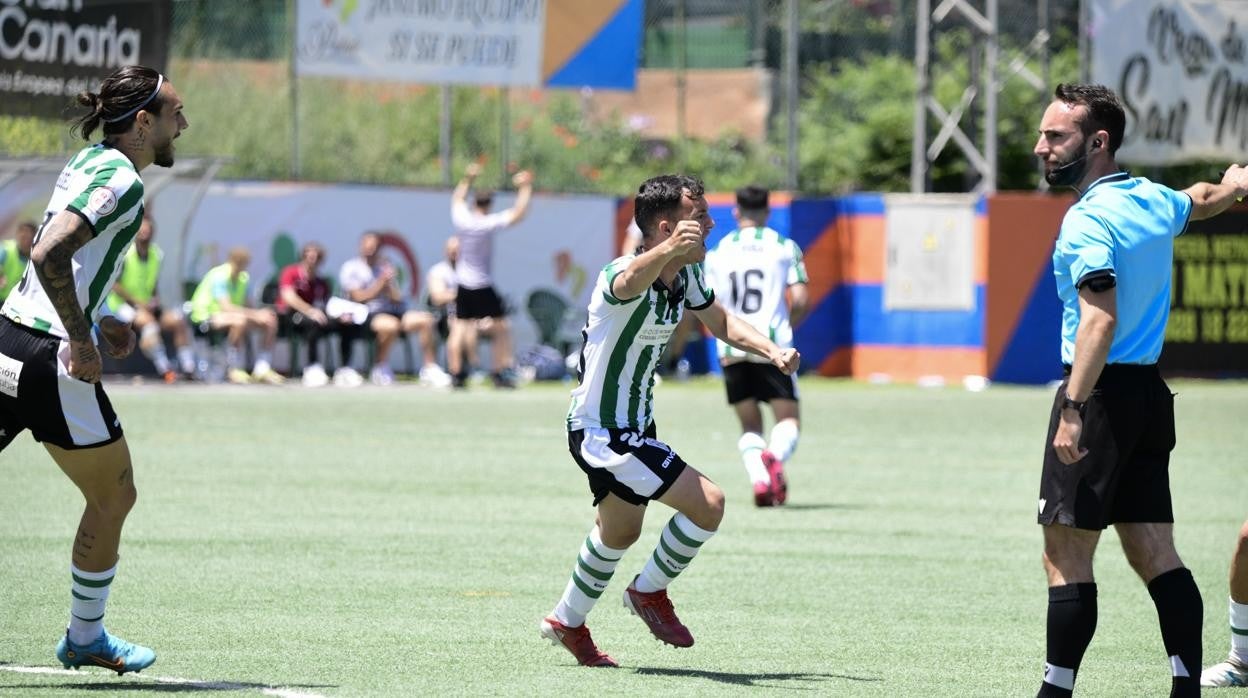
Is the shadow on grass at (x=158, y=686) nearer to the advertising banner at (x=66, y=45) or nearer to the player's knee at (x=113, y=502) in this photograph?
the player's knee at (x=113, y=502)

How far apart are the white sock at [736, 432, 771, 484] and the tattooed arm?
6.89 meters

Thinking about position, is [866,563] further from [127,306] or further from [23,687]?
[127,306]

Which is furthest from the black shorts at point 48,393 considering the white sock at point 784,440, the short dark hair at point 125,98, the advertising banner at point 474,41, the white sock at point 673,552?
the advertising banner at point 474,41

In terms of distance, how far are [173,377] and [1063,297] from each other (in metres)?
18.5

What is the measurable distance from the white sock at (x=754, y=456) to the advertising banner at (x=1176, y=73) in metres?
14.9

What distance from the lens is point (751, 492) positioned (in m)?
13.9

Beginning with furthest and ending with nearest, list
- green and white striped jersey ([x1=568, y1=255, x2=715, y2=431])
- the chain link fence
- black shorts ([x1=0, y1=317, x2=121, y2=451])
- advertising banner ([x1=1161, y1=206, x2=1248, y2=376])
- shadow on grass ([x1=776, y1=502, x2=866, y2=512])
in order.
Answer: the chain link fence < advertising banner ([x1=1161, y1=206, x2=1248, y2=376]) < shadow on grass ([x1=776, y1=502, x2=866, y2=512]) < green and white striped jersey ([x1=568, y1=255, x2=715, y2=431]) < black shorts ([x1=0, y1=317, x2=121, y2=451])

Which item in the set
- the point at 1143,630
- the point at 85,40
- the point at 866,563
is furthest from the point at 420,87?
the point at 1143,630

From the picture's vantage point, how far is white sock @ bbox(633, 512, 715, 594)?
737cm

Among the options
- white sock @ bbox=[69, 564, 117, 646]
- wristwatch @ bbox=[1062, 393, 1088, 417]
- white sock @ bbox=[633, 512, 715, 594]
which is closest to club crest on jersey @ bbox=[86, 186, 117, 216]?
white sock @ bbox=[69, 564, 117, 646]

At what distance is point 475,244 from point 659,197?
1641cm

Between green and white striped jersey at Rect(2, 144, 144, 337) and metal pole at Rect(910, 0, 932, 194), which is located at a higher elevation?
metal pole at Rect(910, 0, 932, 194)

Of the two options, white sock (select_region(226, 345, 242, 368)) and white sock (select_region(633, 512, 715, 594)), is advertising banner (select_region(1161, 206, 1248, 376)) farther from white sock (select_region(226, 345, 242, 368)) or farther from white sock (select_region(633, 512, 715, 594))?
white sock (select_region(633, 512, 715, 594))

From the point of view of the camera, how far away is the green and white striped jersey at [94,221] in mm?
6395
